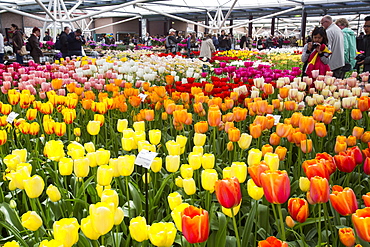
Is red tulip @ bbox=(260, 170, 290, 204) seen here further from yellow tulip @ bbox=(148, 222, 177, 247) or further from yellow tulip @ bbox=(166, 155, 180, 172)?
yellow tulip @ bbox=(166, 155, 180, 172)

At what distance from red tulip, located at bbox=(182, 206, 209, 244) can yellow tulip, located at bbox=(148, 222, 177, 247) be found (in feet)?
0.22

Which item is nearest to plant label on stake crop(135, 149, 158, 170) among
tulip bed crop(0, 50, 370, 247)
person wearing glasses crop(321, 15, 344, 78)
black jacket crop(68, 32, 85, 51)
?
tulip bed crop(0, 50, 370, 247)

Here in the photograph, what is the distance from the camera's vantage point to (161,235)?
0.95m

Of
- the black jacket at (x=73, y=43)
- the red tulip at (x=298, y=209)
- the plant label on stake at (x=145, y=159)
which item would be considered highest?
the black jacket at (x=73, y=43)

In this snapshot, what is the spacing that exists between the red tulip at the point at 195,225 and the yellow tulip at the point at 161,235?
66mm

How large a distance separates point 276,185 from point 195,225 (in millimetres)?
246

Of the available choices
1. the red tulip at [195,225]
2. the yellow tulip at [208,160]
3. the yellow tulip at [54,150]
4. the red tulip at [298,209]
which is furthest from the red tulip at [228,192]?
the yellow tulip at [54,150]

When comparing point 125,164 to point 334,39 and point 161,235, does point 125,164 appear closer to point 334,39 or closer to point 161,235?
point 161,235

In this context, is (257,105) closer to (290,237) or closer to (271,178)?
(290,237)

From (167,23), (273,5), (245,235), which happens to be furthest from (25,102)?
(167,23)

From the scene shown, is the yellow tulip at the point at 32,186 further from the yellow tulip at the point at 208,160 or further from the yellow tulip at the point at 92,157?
the yellow tulip at the point at 208,160

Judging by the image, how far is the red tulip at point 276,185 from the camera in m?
0.99

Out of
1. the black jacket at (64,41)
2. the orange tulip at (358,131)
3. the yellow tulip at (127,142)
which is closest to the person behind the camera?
the yellow tulip at (127,142)

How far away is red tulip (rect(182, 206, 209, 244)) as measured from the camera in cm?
90
